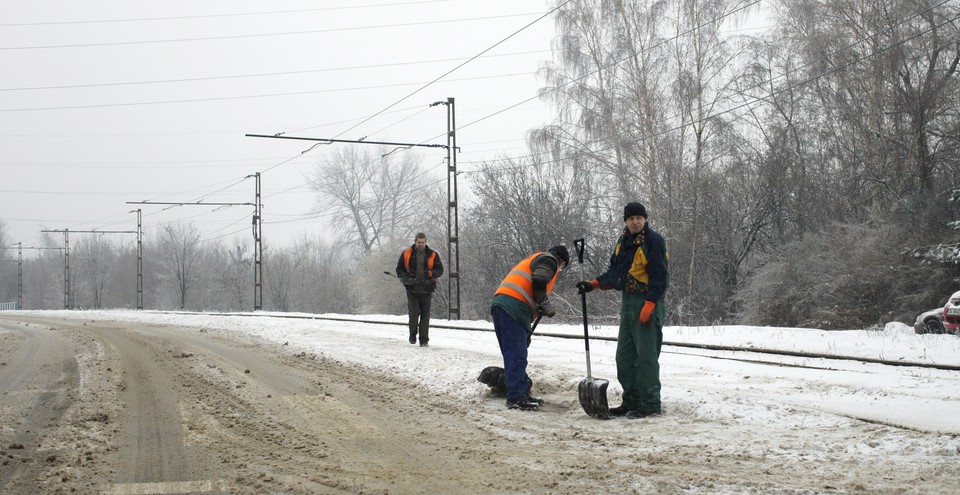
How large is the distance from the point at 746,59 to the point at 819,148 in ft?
14.4

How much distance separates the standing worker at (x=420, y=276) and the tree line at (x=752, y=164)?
13719mm

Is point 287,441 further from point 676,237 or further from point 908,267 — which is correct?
point 676,237

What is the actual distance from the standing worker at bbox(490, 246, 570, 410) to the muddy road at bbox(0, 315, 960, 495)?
0.30 metres

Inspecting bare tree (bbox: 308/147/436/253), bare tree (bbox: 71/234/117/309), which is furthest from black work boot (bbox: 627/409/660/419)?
bare tree (bbox: 71/234/117/309)

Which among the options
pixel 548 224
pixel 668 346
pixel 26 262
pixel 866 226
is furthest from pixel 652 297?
pixel 26 262

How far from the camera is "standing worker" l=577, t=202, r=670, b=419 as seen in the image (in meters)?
7.35

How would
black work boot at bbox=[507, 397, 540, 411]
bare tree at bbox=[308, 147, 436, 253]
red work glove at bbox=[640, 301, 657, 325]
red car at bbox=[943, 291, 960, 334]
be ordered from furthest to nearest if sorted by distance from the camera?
1. bare tree at bbox=[308, 147, 436, 253]
2. red car at bbox=[943, 291, 960, 334]
3. black work boot at bbox=[507, 397, 540, 411]
4. red work glove at bbox=[640, 301, 657, 325]

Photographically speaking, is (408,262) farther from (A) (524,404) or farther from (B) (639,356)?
(B) (639,356)

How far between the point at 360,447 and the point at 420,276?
25.5 ft

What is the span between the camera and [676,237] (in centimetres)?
3266

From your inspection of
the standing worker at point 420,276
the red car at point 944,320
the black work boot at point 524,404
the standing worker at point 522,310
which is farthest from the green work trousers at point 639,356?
the red car at point 944,320

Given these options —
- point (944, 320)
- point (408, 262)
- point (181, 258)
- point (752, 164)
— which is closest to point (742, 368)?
point (408, 262)

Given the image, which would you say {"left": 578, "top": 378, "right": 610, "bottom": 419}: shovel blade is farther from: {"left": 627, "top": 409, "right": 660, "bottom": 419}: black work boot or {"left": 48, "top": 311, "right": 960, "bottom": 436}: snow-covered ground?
{"left": 48, "top": 311, "right": 960, "bottom": 436}: snow-covered ground

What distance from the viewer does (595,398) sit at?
7.30 m
